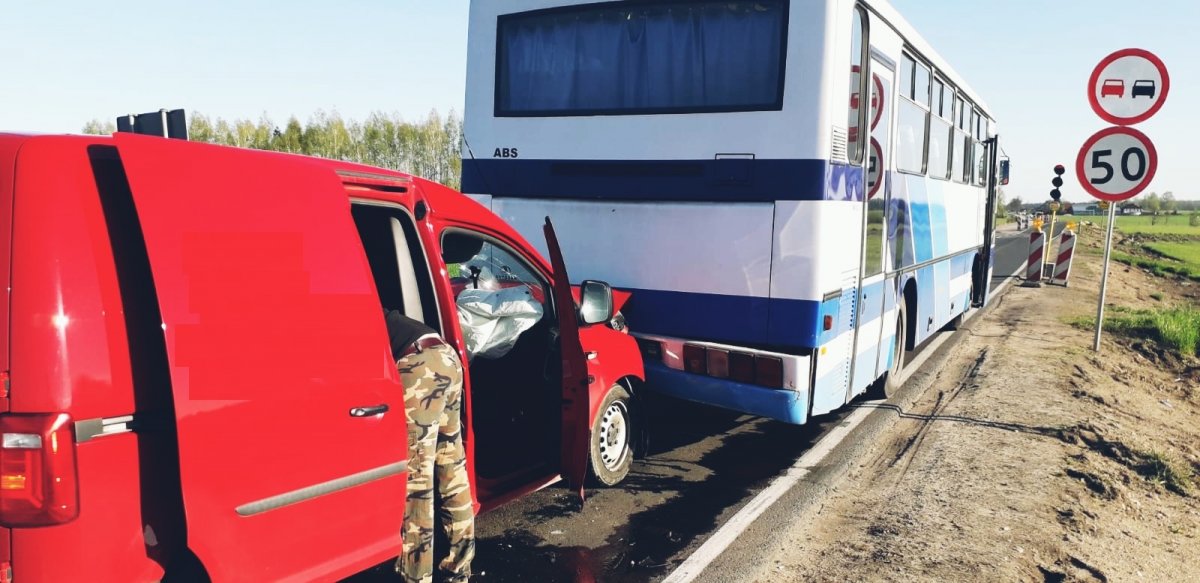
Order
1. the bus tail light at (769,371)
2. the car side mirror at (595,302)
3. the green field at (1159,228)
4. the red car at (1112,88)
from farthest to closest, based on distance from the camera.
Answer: the green field at (1159,228)
the red car at (1112,88)
the bus tail light at (769,371)
the car side mirror at (595,302)

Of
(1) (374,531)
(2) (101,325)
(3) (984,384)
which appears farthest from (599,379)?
(3) (984,384)

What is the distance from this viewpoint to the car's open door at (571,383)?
413cm

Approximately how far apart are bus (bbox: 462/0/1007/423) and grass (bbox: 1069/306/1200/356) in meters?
6.01

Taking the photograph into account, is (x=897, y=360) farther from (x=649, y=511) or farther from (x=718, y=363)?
(x=649, y=511)

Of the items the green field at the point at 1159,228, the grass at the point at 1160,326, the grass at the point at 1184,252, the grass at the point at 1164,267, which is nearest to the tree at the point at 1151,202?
the green field at the point at 1159,228

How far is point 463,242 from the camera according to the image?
14.9 feet

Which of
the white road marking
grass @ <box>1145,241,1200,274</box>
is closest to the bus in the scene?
the white road marking

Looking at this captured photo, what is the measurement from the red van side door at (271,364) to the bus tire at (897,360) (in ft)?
18.5

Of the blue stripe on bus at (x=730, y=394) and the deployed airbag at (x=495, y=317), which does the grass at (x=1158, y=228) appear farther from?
the deployed airbag at (x=495, y=317)

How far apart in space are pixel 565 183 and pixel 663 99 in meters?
0.97

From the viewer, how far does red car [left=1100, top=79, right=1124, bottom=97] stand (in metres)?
8.78

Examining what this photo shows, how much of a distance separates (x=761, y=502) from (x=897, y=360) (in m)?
3.56

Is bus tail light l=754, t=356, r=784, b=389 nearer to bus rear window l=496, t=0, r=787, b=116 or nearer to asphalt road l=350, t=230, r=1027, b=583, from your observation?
asphalt road l=350, t=230, r=1027, b=583

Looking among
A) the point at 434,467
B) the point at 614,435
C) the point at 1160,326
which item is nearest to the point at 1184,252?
the point at 1160,326
